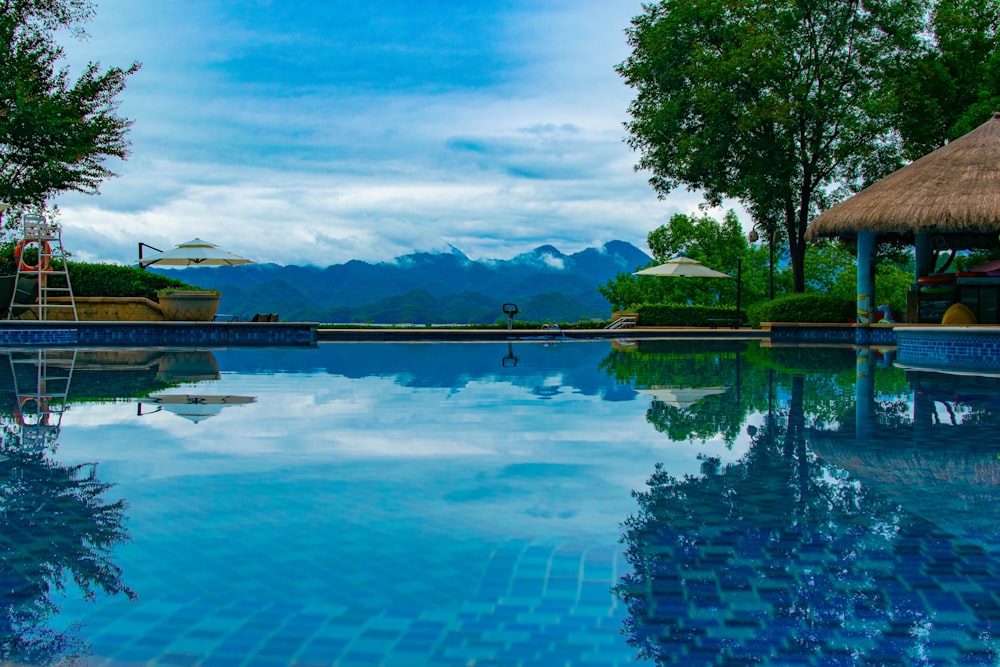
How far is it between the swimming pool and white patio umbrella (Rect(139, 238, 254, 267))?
566 inches

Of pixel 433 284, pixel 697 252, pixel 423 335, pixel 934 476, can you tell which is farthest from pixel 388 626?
pixel 433 284

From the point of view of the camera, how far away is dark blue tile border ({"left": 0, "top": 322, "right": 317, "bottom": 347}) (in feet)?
63.0

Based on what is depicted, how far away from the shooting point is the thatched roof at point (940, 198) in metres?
17.2

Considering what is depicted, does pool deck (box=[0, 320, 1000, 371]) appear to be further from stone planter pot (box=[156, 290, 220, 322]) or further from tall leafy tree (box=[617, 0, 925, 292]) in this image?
tall leafy tree (box=[617, 0, 925, 292])

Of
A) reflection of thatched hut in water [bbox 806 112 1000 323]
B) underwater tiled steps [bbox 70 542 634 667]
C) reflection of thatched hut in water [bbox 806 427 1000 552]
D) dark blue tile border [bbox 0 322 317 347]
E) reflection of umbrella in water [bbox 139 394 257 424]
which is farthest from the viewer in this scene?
dark blue tile border [bbox 0 322 317 347]

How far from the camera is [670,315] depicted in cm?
2609

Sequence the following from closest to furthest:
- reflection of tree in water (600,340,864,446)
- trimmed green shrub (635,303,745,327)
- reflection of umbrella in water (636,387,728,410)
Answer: reflection of tree in water (600,340,864,446) < reflection of umbrella in water (636,387,728,410) < trimmed green shrub (635,303,745,327)

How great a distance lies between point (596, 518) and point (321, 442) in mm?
2857

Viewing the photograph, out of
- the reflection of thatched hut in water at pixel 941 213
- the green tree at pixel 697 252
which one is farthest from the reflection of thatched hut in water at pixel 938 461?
the green tree at pixel 697 252

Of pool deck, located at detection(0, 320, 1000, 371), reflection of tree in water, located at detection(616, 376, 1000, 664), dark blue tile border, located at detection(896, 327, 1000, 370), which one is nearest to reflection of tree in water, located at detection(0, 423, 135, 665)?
reflection of tree in water, located at detection(616, 376, 1000, 664)

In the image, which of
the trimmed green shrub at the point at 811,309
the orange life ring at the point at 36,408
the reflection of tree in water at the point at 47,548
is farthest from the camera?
the trimmed green shrub at the point at 811,309

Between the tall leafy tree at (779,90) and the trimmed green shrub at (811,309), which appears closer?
the trimmed green shrub at (811,309)

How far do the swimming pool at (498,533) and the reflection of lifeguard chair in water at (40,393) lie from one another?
0.25 ft

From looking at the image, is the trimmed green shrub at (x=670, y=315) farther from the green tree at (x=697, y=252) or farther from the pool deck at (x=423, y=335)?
the green tree at (x=697, y=252)
